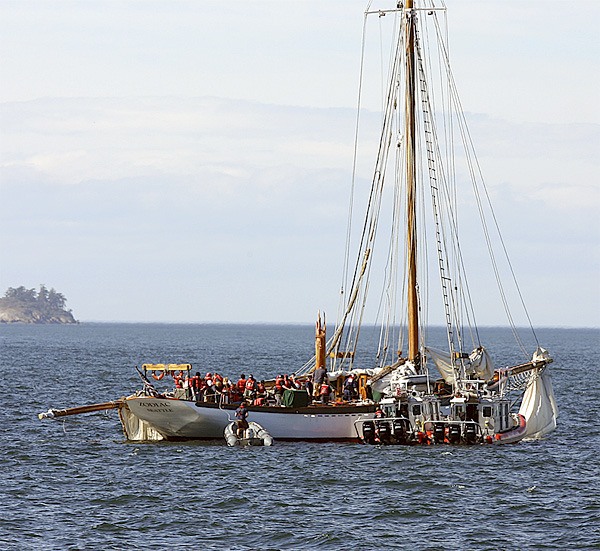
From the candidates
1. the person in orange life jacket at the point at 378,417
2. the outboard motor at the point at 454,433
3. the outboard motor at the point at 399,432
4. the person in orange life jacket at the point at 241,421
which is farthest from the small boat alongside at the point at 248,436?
the outboard motor at the point at 454,433

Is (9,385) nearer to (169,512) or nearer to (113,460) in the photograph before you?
(113,460)

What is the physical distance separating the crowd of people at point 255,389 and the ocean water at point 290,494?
7.93 ft

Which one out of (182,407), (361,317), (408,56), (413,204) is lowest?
(182,407)

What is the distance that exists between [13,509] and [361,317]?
1207 inches

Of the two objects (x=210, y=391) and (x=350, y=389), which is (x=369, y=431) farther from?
(x=210, y=391)

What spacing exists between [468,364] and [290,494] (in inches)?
854

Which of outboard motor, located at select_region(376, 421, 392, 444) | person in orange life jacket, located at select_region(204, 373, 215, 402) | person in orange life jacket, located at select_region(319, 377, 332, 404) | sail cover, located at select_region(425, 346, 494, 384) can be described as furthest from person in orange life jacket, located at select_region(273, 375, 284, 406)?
sail cover, located at select_region(425, 346, 494, 384)

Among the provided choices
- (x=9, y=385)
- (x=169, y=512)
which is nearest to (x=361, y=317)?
(x=169, y=512)

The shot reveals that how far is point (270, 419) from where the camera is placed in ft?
194

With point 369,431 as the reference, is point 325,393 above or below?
above

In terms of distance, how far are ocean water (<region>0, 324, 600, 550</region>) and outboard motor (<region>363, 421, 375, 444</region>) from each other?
0.51 meters

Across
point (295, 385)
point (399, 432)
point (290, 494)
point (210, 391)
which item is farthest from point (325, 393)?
point (290, 494)

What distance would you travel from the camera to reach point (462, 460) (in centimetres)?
5569

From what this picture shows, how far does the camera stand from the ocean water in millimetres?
39719
